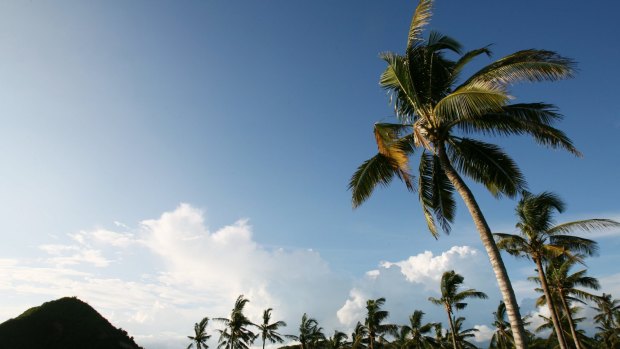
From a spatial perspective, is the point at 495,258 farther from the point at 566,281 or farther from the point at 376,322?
the point at 376,322

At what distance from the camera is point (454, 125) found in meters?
11.8

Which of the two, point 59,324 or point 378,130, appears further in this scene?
point 59,324

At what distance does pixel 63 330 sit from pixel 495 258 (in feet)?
109

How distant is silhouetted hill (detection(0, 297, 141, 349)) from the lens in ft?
87.7

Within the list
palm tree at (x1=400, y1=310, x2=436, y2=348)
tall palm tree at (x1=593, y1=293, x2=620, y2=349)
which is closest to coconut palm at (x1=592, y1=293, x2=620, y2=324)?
tall palm tree at (x1=593, y1=293, x2=620, y2=349)

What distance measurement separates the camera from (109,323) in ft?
107

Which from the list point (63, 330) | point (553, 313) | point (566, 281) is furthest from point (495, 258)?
point (63, 330)

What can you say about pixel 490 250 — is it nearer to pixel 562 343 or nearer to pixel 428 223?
pixel 428 223

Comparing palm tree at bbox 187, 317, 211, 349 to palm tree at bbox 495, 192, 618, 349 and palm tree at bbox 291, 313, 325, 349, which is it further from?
palm tree at bbox 495, 192, 618, 349

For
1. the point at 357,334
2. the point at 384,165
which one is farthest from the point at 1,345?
the point at 357,334

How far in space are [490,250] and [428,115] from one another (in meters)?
4.39

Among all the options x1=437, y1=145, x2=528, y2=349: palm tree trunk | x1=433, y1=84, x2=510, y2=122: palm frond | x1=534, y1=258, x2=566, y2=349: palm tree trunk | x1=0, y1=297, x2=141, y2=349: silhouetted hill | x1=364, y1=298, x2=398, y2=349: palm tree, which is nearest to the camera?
x1=437, y1=145, x2=528, y2=349: palm tree trunk

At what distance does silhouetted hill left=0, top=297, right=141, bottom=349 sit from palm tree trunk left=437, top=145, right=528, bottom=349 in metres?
31.1

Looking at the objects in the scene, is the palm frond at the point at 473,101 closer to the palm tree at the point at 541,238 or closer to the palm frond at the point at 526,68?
the palm frond at the point at 526,68
